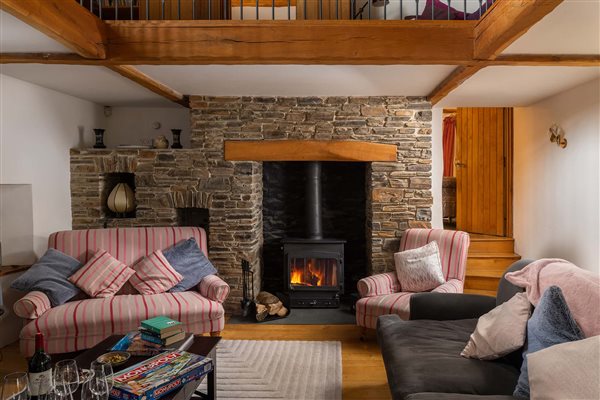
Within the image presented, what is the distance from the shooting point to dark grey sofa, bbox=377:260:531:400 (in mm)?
2135

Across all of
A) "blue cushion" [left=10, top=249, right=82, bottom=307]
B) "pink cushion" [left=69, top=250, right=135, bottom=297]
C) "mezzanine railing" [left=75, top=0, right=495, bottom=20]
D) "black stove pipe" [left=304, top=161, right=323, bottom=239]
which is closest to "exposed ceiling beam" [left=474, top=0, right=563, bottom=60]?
"mezzanine railing" [left=75, top=0, right=495, bottom=20]

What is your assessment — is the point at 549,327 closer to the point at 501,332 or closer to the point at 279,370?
the point at 501,332

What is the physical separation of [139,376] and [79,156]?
3430mm

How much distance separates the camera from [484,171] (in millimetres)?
6496

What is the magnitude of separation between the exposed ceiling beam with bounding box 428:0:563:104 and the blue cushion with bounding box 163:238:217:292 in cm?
258

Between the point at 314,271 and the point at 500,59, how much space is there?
277 centimetres

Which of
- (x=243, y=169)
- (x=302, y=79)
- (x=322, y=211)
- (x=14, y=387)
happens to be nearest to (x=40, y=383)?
(x=14, y=387)

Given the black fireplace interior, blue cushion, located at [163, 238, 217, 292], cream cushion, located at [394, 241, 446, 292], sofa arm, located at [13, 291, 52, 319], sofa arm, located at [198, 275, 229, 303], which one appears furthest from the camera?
the black fireplace interior

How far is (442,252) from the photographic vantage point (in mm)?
4422

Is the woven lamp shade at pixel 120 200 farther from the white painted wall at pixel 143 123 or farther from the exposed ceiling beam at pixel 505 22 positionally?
the exposed ceiling beam at pixel 505 22

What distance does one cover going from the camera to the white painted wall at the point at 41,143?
4.06 meters

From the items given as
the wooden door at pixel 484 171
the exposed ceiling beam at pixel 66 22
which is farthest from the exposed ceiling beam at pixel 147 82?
the wooden door at pixel 484 171

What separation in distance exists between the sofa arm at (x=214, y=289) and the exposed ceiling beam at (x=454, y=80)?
2423 millimetres

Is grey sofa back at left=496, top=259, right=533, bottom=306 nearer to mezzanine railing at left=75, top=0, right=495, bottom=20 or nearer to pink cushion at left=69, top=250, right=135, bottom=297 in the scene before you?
mezzanine railing at left=75, top=0, right=495, bottom=20
